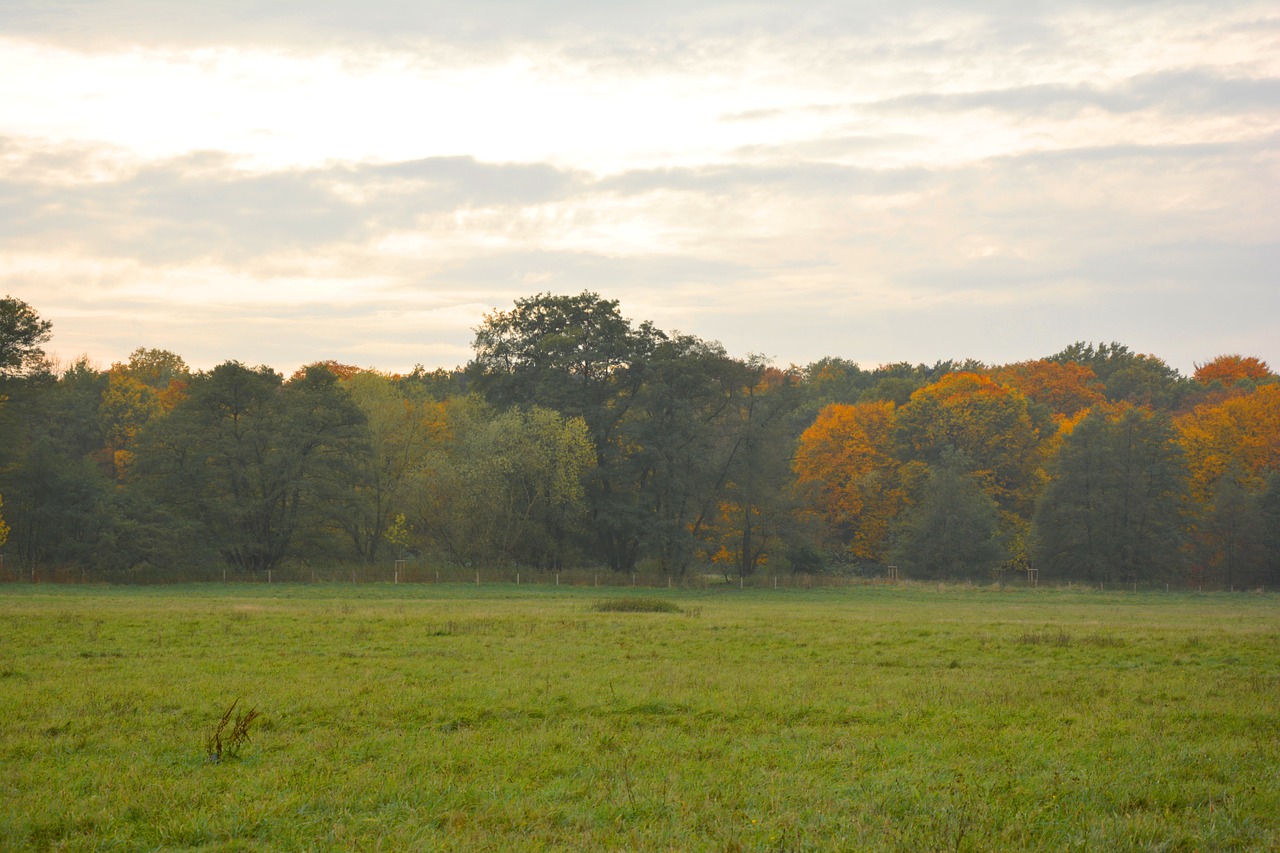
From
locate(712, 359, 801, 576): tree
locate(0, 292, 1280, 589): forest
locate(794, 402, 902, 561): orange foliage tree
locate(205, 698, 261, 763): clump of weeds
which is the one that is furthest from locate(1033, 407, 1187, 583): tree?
locate(205, 698, 261, 763): clump of weeds

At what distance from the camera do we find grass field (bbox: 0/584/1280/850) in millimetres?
8961

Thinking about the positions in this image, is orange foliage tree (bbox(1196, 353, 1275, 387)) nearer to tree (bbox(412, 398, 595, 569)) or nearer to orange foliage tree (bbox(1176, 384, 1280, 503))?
orange foliage tree (bbox(1176, 384, 1280, 503))

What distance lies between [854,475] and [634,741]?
79.7 m

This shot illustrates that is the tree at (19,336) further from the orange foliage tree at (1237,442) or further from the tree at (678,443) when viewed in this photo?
the orange foliage tree at (1237,442)

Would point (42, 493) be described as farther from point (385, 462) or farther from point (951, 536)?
point (951, 536)

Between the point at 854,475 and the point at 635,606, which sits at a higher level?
the point at 854,475

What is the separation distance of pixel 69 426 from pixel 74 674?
81440 millimetres

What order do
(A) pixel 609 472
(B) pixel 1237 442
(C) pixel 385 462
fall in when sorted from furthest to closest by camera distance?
(B) pixel 1237 442
(C) pixel 385 462
(A) pixel 609 472

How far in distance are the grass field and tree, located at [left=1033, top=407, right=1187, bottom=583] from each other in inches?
2233

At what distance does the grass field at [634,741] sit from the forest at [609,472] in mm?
42853

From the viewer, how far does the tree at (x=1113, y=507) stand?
78.2 metres

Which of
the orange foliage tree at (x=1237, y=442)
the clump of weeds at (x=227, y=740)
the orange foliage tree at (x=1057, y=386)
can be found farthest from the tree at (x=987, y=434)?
the clump of weeds at (x=227, y=740)

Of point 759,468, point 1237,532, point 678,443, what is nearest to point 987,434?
point 1237,532

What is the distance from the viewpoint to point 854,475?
8988 cm
